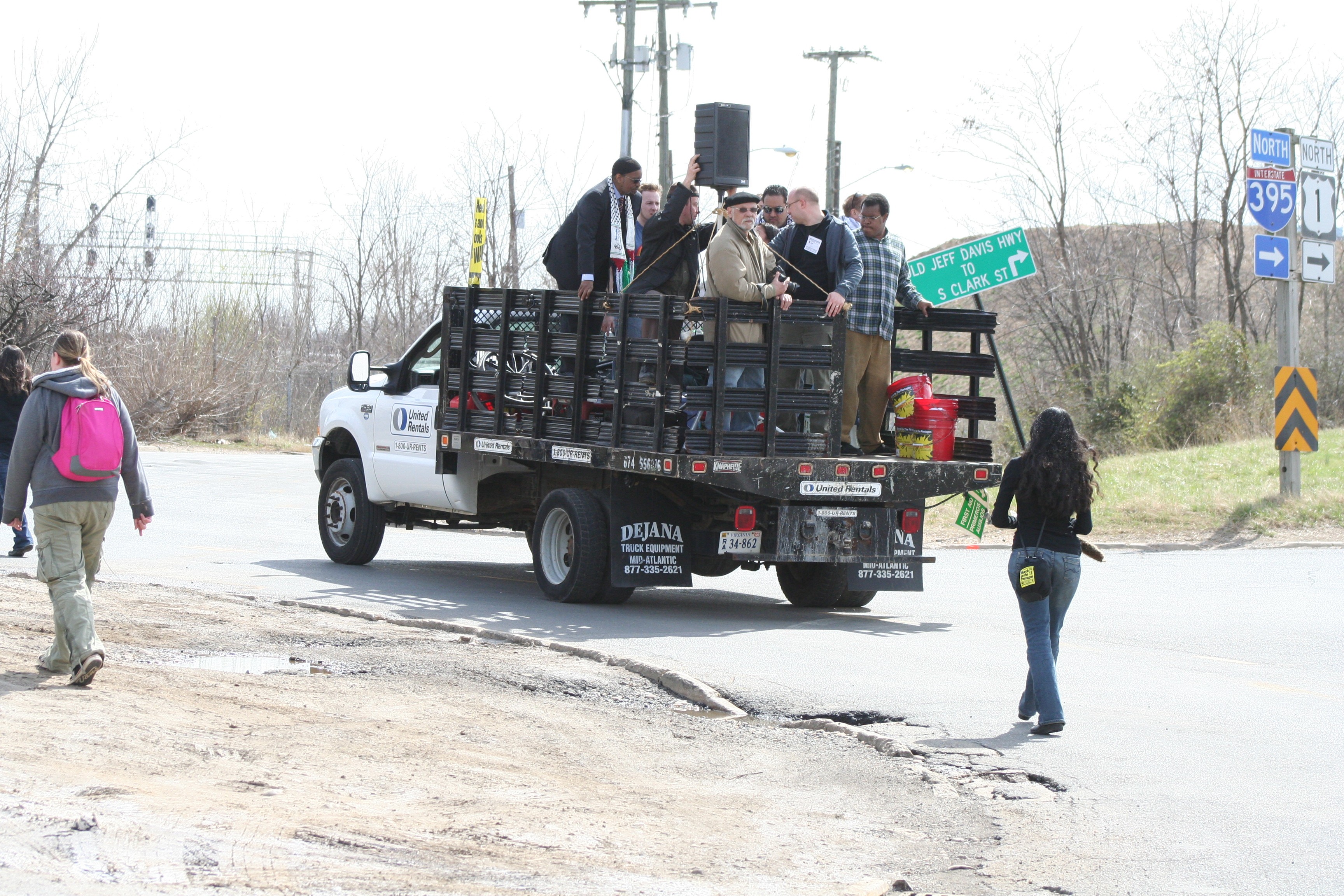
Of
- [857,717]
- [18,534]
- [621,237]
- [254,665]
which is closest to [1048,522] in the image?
[857,717]

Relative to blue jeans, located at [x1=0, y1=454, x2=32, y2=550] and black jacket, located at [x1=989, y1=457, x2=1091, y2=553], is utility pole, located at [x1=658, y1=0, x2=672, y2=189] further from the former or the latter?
black jacket, located at [x1=989, y1=457, x2=1091, y2=553]

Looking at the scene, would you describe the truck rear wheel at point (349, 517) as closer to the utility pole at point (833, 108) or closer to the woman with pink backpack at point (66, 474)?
the woman with pink backpack at point (66, 474)

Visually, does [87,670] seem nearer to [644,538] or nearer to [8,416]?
[644,538]

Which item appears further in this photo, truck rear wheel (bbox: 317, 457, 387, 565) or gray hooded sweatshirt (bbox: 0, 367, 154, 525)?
truck rear wheel (bbox: 317, 457, 387, 565)

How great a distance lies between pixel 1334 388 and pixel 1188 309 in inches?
167

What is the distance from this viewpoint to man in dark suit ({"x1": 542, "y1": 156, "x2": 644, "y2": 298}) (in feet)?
36.2

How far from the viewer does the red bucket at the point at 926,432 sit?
10.6m

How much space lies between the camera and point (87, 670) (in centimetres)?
688

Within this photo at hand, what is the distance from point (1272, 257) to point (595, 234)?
10.1 meters

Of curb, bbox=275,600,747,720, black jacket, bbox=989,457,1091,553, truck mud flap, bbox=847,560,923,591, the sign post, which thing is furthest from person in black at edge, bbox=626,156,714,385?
the sign post

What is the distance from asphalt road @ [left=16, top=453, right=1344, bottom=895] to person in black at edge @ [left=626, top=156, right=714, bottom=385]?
242 centimetres

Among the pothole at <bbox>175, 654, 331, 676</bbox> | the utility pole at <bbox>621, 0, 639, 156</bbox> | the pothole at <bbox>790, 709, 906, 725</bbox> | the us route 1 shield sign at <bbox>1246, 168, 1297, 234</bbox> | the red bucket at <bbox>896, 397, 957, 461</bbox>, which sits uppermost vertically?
the utility pole at <bbox>621, 0, 639, 156</bbox>

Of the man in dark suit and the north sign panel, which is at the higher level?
the north sign panel

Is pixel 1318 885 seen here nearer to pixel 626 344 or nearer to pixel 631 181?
pixel 626 344
